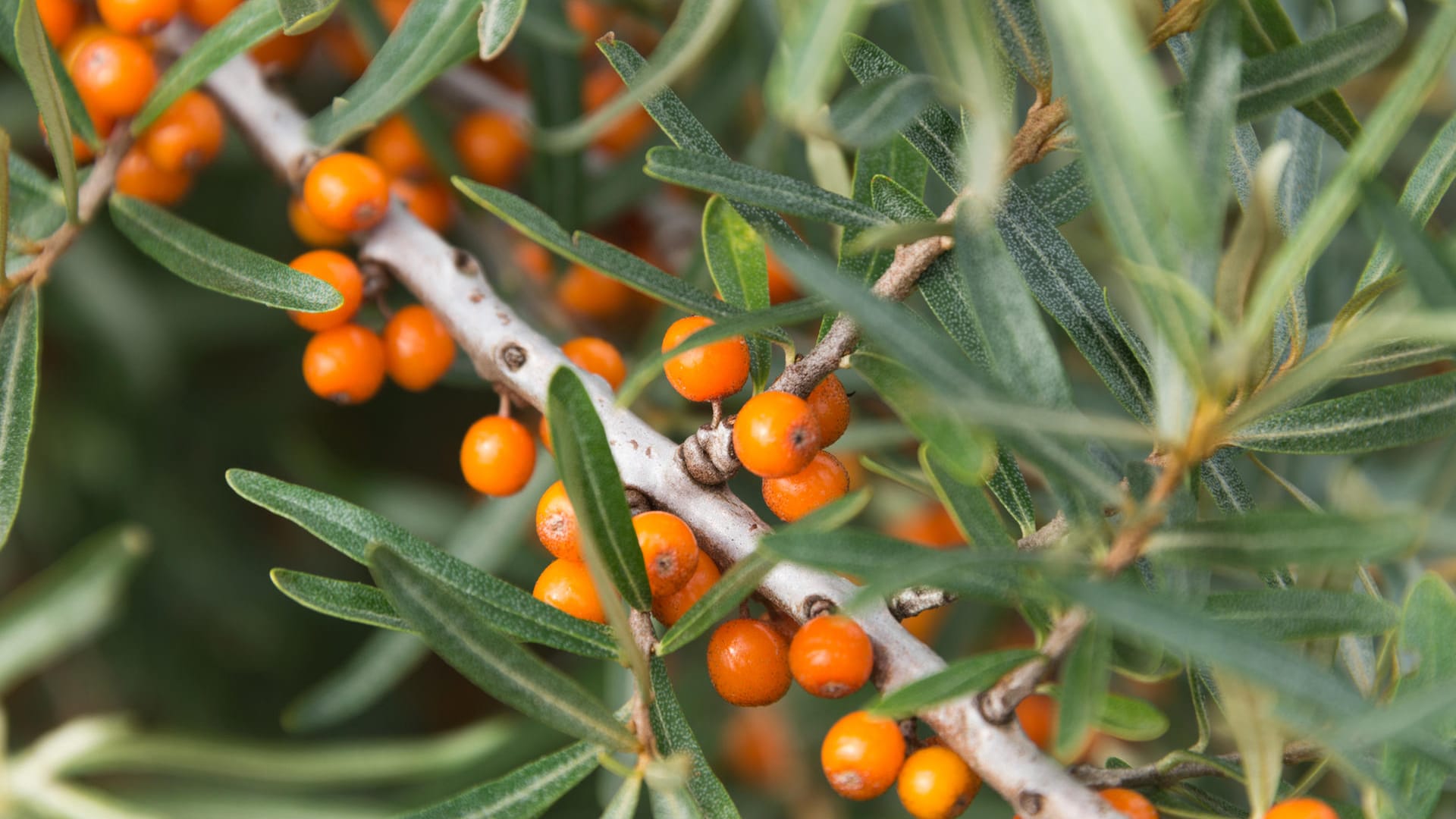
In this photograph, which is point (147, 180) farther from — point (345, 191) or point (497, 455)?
point (497, 455)

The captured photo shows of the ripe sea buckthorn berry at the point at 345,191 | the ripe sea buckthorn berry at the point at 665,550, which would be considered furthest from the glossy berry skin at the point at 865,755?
the ripe sea buckthorn berry at the point at 345,191

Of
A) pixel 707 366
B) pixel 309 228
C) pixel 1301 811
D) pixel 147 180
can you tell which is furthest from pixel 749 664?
pixel 147 180

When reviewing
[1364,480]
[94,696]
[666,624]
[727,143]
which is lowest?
[1364,480]

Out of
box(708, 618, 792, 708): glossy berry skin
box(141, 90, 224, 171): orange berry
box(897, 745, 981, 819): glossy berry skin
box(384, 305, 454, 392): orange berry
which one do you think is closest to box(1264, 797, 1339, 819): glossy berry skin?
box(897, 745, 981, 819): glossy berry skin

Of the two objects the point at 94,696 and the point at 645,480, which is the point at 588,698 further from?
the point at 94,696

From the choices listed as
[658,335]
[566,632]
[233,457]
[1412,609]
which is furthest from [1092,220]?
[233,457]

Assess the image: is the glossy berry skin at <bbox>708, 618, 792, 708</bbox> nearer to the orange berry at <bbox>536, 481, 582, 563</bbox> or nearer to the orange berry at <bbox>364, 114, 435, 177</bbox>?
the orange berry at <bbox>536, 481, 582, 563</bbox>
